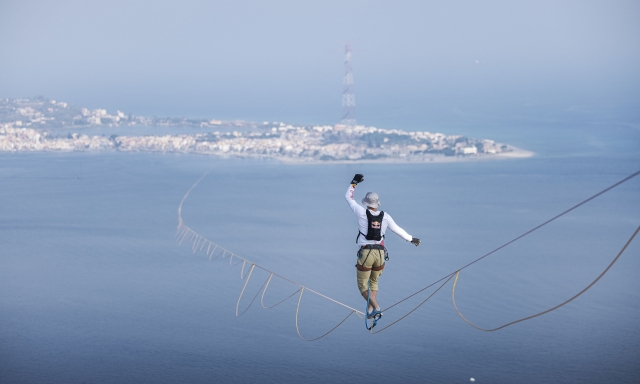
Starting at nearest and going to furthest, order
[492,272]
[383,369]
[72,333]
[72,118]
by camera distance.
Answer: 1. [383,369]
2. [72,333]
3. [492,272]
4. [72,118]

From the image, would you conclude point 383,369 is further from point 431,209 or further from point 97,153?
point 97,153

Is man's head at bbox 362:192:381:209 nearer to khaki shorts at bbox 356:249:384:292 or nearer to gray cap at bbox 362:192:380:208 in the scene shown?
gray cap at bbox 362:192:380:208

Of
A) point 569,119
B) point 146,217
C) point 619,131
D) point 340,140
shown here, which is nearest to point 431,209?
point 146,217

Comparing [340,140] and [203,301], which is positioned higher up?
[340,140]

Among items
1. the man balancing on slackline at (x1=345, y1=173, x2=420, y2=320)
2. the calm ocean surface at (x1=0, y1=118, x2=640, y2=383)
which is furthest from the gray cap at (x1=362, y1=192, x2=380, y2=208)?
the calm ocean surface at (x1=0, y1=118, x2=640, y2=383)

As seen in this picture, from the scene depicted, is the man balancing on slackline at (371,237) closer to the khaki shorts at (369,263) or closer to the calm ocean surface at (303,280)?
the khaki shorts at (369,263)

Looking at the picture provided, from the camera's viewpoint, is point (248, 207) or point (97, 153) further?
point (97, 153)

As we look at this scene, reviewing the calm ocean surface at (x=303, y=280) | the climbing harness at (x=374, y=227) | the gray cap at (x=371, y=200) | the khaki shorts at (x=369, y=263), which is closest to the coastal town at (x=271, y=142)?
the calm ocean surface at (x=303, y=280)

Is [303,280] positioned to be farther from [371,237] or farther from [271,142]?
[271,142]
